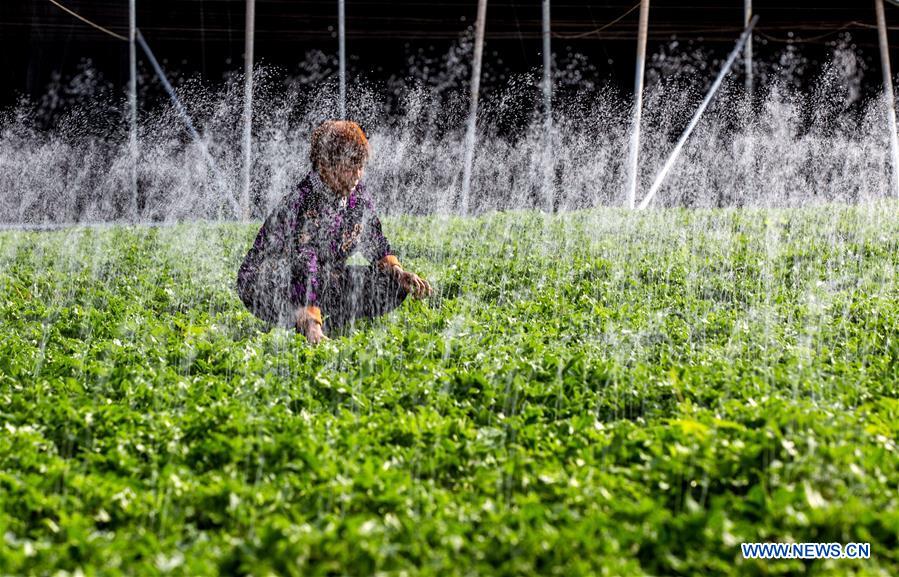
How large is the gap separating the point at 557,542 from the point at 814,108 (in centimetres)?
1801

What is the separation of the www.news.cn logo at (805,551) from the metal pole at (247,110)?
14.0 meters

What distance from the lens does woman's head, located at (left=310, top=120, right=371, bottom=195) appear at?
20.0 feet

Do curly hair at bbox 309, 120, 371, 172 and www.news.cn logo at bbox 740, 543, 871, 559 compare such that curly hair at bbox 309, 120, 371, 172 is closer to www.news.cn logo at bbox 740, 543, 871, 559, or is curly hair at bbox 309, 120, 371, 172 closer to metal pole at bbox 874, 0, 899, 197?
www.news.cn logo at bbox 740, 543, 871, 559

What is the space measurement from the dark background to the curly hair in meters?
12.4

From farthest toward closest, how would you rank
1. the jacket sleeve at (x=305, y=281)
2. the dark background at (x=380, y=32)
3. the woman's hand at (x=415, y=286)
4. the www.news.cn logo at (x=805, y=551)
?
the dark background at (x=380, y=32), the jacket sleeve at (x=305, y=281), the woman's hand at (x=415, y=286), the www.news.cn logo at (x=805, y=551)

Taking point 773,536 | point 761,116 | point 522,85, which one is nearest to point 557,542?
point 773,536

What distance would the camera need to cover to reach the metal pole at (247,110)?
53.5 feet

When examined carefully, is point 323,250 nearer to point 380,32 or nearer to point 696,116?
point 696,116

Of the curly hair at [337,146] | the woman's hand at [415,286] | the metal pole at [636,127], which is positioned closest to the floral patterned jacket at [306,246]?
the curly hair at [337,146]

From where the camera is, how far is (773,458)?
12.2 feet

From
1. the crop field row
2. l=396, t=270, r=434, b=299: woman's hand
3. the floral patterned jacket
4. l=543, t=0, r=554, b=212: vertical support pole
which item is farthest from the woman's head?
l=543, t=0, r=554, b=212: vertical support pole

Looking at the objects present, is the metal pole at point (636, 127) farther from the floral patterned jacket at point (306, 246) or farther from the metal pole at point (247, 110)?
the floral patterned jacket at point (306, 246)

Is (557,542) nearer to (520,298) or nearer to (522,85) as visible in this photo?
(520,298)

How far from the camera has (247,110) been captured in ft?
55.0
